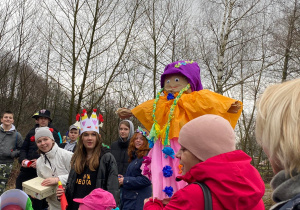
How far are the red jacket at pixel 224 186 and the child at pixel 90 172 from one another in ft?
6.18

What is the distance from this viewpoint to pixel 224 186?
52.6 inches

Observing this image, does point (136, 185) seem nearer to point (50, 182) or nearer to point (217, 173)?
point (50, 182)

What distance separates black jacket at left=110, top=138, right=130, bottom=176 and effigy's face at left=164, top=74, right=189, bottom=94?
197 cm

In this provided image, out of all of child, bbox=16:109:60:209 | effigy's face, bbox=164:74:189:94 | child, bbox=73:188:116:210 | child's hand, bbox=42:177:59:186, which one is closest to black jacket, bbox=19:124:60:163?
child, bbox=16:109:60:209

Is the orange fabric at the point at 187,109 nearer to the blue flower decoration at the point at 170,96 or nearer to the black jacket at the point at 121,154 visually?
the blue flower decoration at the point at 170,96

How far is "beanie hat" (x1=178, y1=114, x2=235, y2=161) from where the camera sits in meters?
1.54

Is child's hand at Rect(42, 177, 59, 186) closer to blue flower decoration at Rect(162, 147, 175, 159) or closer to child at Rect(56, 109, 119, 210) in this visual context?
child at Rect(56, 109, 119, 210)

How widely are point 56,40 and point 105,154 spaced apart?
703 cm

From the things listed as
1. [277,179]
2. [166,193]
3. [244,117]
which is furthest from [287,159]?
[244,117]

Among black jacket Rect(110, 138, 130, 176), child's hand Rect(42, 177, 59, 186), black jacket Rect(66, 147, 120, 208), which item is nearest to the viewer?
black jacket Rect(66, 147, 120, 208)

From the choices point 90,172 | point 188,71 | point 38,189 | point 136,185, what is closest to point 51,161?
point 38,189

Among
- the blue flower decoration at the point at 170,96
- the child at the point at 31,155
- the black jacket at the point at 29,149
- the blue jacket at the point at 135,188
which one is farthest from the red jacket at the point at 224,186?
the black jacket at the point at 29,149

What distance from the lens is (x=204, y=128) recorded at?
61.4 inches

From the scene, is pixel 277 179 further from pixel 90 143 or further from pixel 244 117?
pixel 244 117
